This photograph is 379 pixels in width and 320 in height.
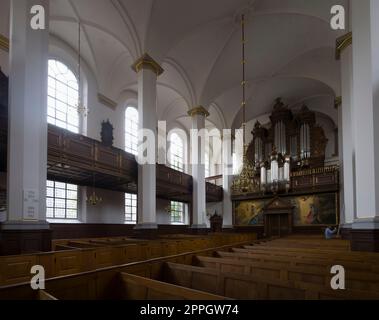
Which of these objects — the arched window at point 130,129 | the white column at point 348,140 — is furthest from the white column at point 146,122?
the white column at point 348,140

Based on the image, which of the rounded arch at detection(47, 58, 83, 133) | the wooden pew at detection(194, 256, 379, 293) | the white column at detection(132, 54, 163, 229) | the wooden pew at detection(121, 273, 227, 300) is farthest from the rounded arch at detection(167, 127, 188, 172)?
the wooden pew at detection(121, 273, 227, 300)

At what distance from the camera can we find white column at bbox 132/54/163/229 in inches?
454

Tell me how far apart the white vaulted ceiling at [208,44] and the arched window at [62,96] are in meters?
1.33

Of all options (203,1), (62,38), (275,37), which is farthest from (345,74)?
(62,38)

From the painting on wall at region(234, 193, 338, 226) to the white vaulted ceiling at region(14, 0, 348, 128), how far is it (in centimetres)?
626

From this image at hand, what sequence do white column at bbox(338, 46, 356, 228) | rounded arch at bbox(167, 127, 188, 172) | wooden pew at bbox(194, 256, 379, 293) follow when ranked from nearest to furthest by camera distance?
wooden pew at bbox(194, 256, 379, 293) → white column at bbox(338, 46, 356, 228) → rounded arch at bbox(167, 127, 188, 172)

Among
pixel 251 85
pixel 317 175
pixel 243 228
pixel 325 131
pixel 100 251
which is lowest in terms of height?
pixel 243 228

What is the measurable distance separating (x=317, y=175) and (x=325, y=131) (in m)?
4.62

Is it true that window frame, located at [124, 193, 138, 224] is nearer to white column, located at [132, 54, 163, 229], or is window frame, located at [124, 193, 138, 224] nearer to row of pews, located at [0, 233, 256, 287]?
white column, located at [132, 54, 163, 229]

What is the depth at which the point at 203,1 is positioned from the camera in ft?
39.5

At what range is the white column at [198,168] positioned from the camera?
16266 mm

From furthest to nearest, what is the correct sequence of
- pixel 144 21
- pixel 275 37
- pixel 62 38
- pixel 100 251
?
pixel 275 37 → pixel 62 38 → pixel 144 21 → pixel 100 251

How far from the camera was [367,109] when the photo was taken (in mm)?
6262

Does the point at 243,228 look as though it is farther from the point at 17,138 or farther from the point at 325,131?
the point at 17,138
